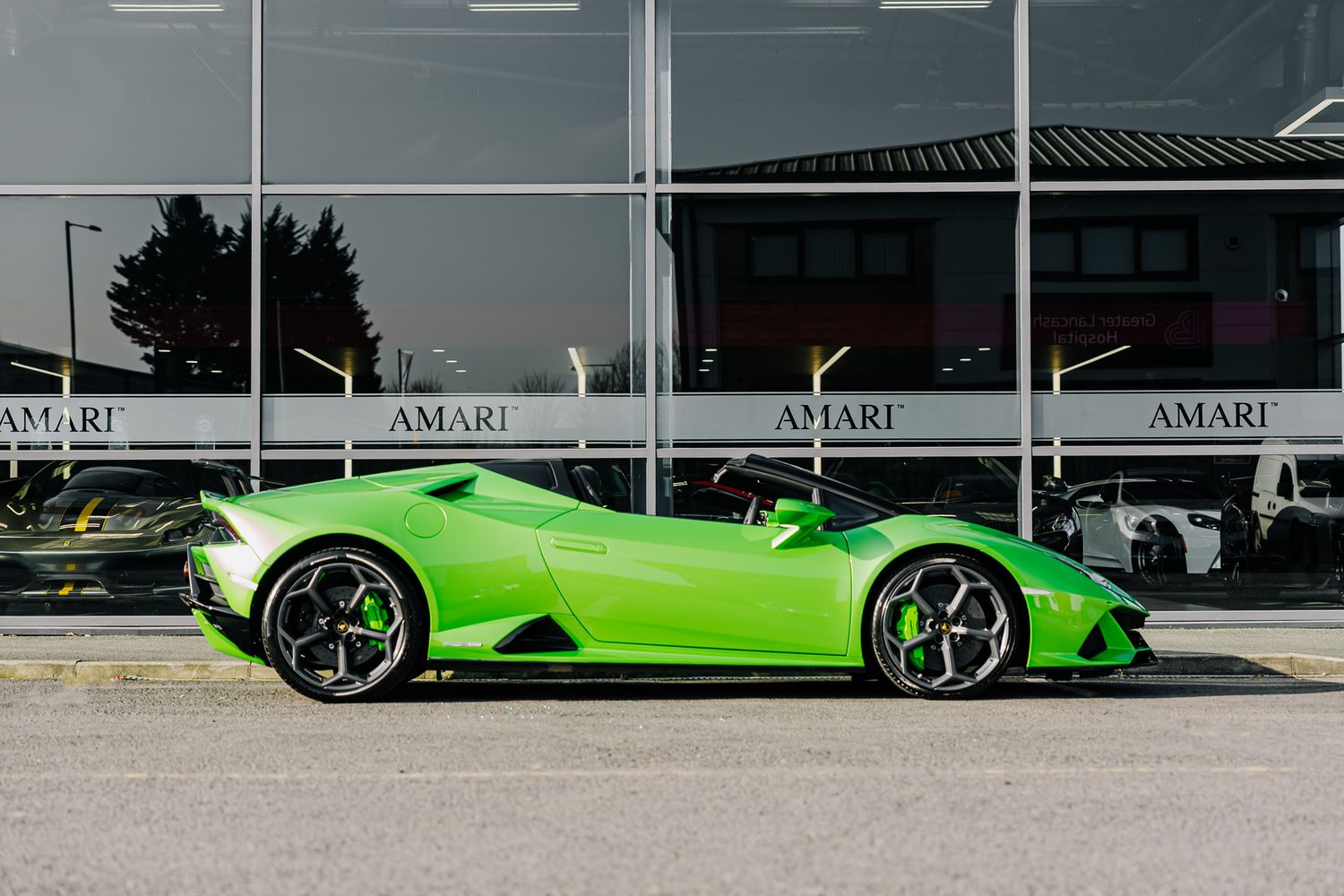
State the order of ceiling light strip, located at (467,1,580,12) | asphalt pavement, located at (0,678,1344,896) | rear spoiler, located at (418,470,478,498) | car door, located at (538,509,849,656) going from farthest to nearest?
1. ceiling light strip, located at (467,1,580,12)
2. rear spoiler, located at (418,470,478,498)
3. car door, located at (538,509,849,656)
4. asphalt pavement, located at (0,678,1344,896)

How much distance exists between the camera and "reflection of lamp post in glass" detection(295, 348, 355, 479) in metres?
10.3

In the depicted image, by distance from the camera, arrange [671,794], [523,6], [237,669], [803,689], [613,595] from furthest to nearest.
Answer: [523,6] < [237,669] < [803,689] < [613,595] < [671,794]

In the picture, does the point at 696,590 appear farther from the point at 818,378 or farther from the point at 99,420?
the point at 99,420

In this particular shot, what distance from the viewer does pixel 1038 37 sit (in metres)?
10.7

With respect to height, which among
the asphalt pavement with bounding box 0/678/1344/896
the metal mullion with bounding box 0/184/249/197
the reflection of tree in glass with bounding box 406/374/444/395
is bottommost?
the asphalt pavement with bounding box 0/678/1344/896

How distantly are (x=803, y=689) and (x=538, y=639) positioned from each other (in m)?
1.65

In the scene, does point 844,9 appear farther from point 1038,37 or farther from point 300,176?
point 300,176

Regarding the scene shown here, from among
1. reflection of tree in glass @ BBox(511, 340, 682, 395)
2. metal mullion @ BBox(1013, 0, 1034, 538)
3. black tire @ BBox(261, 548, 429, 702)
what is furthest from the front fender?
reflection of tree in glass @ BBox(511, 340, 682, 395)

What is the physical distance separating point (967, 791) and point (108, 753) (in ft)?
10.7

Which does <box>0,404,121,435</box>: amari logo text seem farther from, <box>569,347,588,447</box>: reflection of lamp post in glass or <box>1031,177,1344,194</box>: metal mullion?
<box>1031,177,1344,194</box>: metal mullion

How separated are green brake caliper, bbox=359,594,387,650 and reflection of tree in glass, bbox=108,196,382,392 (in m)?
4.18

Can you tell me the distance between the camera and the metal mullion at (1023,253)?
10453 mm

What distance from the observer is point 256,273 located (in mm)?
10484

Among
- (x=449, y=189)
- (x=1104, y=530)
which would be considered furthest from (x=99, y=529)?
(x=1104, y=530)
